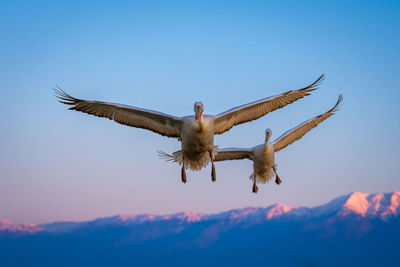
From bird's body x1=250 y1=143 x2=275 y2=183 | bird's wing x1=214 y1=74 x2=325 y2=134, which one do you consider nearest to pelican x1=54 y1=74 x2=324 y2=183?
bird's wing x1=214 y1=74 x2=325 y2=134

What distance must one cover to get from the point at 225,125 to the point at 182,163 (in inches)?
76.8

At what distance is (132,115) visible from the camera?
16703 millimetres

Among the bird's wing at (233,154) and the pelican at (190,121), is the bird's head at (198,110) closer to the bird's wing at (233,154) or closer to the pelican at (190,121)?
the pelican at (190,121)

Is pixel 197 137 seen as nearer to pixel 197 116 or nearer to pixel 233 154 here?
pixel 197 116

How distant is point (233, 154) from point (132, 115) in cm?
500

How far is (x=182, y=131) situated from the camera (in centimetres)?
1598

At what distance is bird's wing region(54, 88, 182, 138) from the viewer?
641 inches

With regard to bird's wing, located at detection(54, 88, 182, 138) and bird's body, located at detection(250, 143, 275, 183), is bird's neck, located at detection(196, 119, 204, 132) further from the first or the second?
bird's body, located at detection(250, 143, 275, 183)

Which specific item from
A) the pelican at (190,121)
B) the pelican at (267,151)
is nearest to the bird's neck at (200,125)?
the pelican at (190,121)

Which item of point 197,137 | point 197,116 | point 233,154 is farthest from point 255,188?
point 197,116

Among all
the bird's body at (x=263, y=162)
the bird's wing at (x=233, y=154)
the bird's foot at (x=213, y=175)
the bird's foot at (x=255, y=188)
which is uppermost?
the bird's wing at (x=233, y=154)

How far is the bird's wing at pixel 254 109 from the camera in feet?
54.8

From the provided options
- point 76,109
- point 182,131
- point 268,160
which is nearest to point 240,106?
point 182,131

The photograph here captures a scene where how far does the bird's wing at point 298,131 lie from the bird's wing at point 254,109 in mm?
1998
